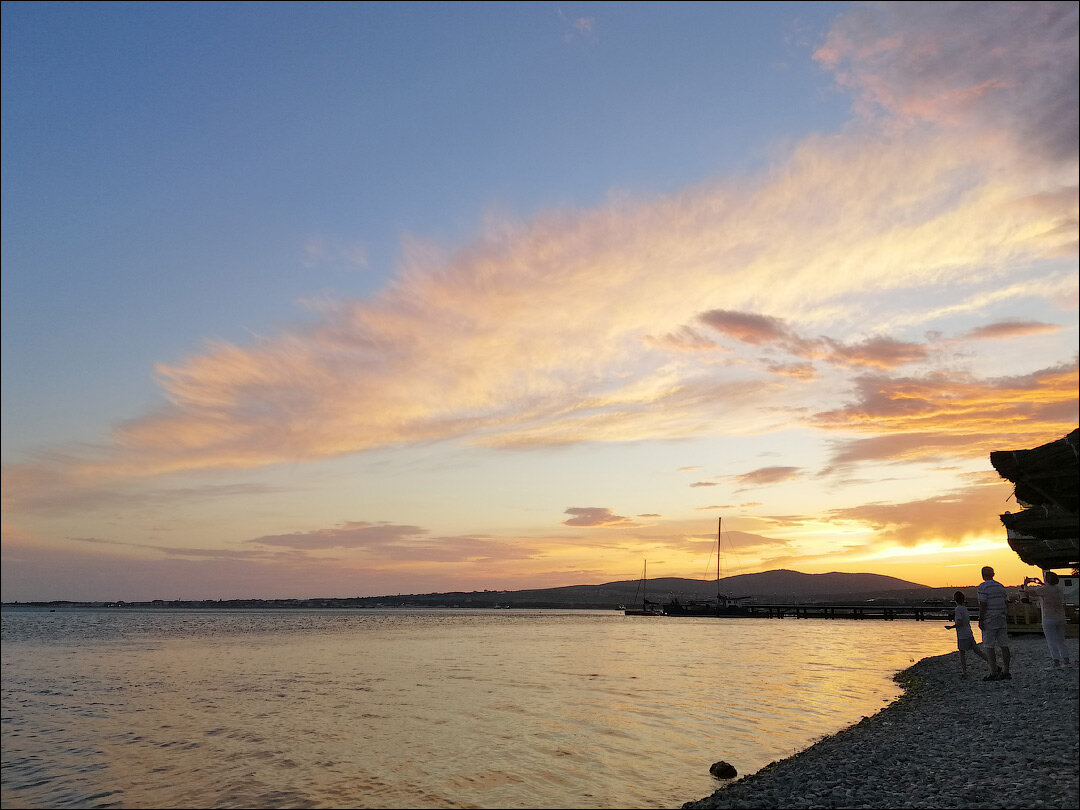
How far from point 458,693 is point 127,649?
162ft

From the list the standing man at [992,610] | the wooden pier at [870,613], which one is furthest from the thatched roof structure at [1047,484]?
the wooden pier at [870,613]

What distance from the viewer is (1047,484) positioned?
8.38 m

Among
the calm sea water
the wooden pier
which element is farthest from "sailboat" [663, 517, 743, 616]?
the calm sea water

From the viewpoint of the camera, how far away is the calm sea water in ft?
55.3

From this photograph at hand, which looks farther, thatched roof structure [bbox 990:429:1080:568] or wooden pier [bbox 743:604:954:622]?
wooden pier [bbox 743:604:954:622]

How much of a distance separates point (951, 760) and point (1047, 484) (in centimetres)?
759

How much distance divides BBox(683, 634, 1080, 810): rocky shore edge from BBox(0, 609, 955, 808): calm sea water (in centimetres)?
225

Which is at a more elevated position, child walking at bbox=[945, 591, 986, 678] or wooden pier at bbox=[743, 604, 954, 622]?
child walking at bbox=[945, 591, 986, 678]

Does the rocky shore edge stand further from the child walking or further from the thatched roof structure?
the thatched roof structure

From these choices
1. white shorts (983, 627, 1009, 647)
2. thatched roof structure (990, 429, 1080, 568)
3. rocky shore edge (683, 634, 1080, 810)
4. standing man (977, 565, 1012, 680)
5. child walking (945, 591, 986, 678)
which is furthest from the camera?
child walking (945, 591, 986, 678)

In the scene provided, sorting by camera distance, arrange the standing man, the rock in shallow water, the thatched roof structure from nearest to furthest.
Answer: the thatched roof structure < the rock in shallow water < the standing man

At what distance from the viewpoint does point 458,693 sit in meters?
33.5

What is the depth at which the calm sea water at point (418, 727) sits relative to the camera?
1686 cm

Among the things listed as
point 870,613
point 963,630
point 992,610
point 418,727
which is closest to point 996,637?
point 992,610
